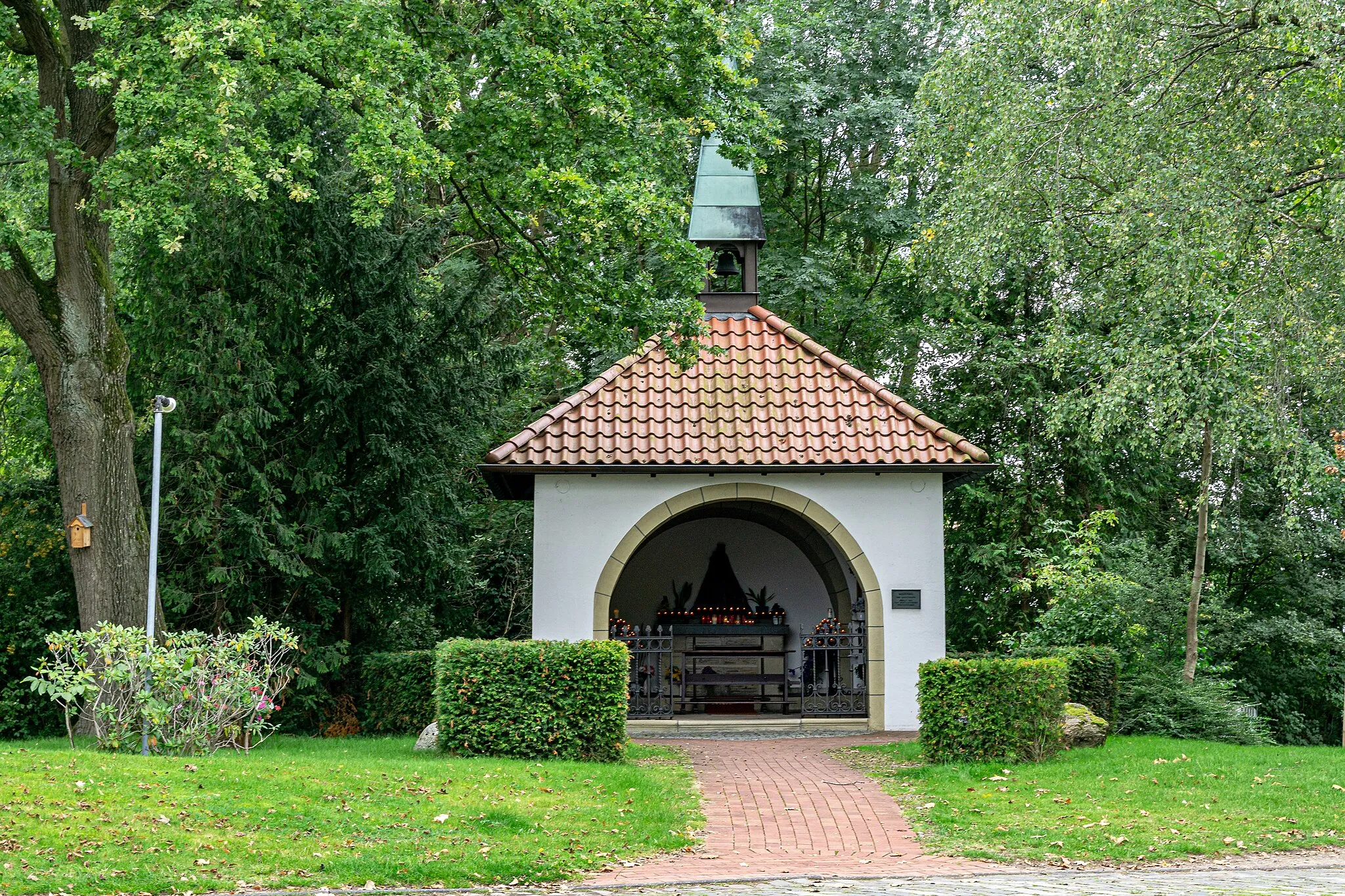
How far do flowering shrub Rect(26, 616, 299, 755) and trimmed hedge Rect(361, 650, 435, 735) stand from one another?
342 cm

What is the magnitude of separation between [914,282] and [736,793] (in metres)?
13.8

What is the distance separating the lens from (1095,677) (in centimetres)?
1381

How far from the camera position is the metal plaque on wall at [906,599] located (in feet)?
50.1

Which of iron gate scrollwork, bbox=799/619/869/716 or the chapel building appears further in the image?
iron gate scrollwork, bbox=799/619/869/716

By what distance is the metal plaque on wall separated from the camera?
15273 millimetres

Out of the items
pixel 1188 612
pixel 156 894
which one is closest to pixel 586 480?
pixel 1188 612

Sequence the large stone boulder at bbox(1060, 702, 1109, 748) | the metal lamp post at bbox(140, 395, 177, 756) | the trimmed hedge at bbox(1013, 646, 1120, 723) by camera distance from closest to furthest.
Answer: the metal lamp post at bbox(140, 395, 177, 756)
the large stone boulder at bbox(1060, 702, 1109, 748)
the trimmed hedge at bbox(1013, 646, 1120, 723)

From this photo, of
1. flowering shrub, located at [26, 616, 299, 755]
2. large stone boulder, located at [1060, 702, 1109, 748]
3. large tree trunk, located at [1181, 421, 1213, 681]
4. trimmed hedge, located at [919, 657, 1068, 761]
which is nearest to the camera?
flowering shrub, located at [26, 616, 299, 755]

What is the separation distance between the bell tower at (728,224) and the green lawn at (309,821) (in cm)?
895

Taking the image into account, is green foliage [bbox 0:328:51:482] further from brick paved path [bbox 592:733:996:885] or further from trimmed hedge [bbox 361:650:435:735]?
brick paved path [bbox 592:733:996:885]

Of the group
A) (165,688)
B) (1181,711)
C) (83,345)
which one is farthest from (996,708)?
(83,345)

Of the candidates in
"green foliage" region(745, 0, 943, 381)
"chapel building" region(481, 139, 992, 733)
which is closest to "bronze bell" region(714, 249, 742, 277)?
"chapel building" region(481, 139, 992, 733)

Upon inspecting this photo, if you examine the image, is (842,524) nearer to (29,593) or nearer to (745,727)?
(745,727)

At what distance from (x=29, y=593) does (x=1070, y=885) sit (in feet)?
43.4
